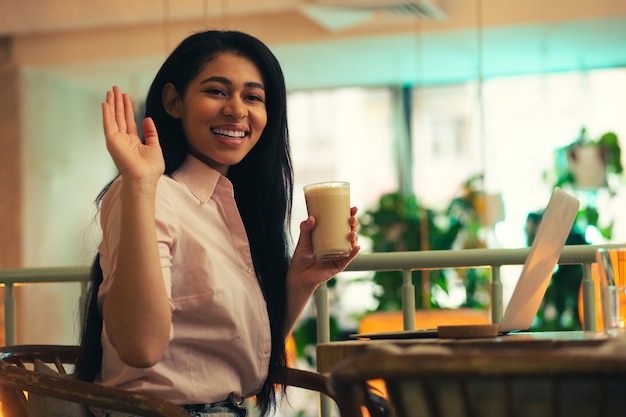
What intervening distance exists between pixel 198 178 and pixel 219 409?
18.1 inches

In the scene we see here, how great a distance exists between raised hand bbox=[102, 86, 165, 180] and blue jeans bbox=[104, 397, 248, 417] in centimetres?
46

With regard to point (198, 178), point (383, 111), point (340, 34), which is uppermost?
point (340, 34)

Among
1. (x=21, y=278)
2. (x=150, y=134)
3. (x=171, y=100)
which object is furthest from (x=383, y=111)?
(x=150, y=134)

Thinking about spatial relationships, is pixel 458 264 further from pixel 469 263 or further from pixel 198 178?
pixel 198 178

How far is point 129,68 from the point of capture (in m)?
8.09

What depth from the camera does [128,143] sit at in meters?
1.53

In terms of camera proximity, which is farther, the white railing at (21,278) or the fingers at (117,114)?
the white railing at (21,278)

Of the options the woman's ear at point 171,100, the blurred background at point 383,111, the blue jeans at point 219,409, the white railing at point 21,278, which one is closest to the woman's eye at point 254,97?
the woman's ear at point 171,100

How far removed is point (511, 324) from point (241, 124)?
2.19ft

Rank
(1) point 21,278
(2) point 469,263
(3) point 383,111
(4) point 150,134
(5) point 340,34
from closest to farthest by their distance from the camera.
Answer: (4) point 150,134 < (2) point 469,263 < (1) point 21,278 < (5) point 340,34 < (3) point 383,111

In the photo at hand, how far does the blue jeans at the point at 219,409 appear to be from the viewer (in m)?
1.70

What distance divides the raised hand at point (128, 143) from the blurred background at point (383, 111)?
4.67 meters

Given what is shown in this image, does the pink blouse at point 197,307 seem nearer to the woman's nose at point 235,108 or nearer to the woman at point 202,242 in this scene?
the woman at point 202,242

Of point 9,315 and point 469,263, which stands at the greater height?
point 469,263
